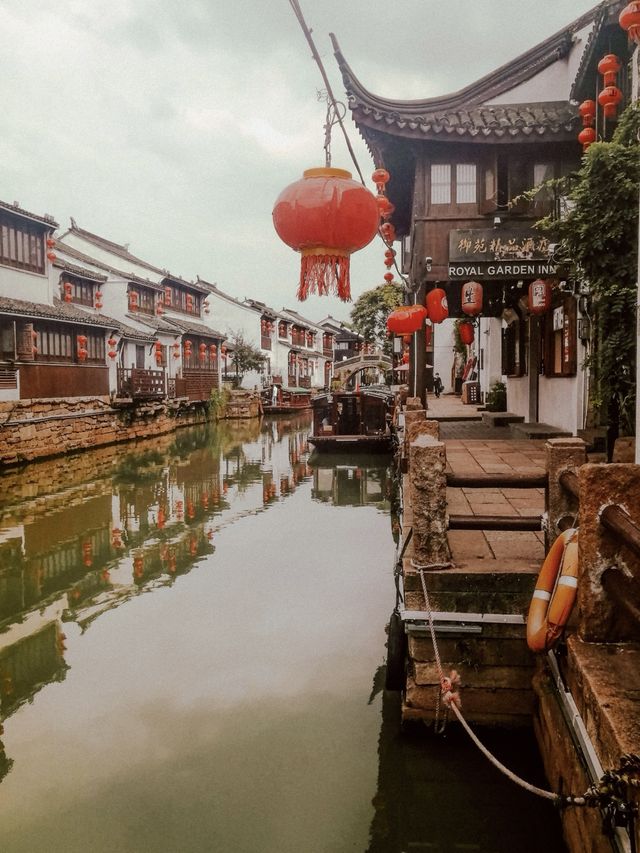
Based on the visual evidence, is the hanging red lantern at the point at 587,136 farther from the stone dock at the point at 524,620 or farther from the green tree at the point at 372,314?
the green tree at the point at 372,314

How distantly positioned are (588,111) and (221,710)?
33.1 feet

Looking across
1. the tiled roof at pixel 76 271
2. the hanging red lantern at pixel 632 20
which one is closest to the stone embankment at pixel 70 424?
the tiled roof at pixel 76 271

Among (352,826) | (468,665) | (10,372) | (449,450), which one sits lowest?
(352,826)

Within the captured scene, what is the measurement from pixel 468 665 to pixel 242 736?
217 centimetres

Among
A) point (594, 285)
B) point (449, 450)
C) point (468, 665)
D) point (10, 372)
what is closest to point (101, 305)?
point (10, 372)

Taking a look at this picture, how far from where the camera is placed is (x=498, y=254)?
12359 millimetres

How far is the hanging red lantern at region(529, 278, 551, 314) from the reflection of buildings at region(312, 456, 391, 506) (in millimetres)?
6352

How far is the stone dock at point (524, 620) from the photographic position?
3.30 m

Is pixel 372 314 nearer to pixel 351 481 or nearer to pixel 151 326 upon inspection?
pixel 151 326

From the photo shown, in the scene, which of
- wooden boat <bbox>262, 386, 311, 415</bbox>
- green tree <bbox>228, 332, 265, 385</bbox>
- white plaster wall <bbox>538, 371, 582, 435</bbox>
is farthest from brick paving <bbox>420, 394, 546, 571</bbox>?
green tree <bbox>228, 332, 265, 385</bbox>

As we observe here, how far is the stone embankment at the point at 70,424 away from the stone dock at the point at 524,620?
17005mm

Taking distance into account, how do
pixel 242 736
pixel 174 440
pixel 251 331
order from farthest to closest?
1. pixel 251 331
2. pixel 174 440
3. pixel 242 736

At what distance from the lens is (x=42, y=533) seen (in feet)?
43.5

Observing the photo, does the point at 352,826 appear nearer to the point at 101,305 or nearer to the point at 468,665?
the point at 468,665
